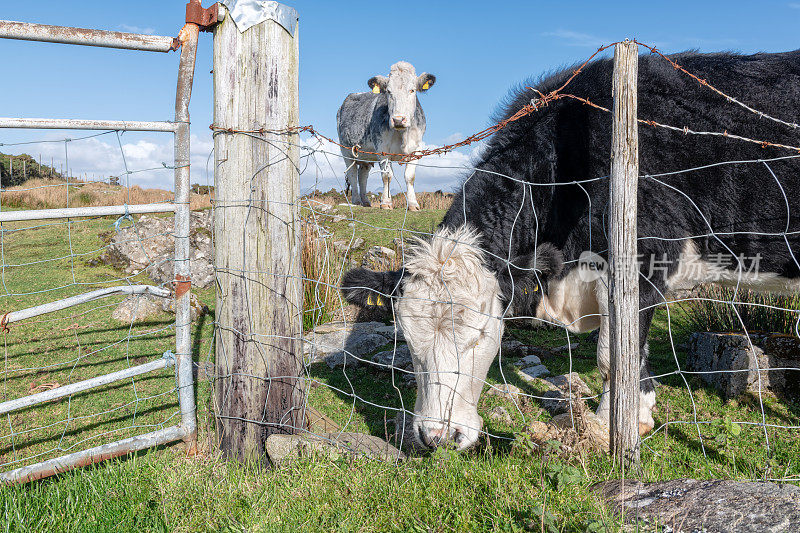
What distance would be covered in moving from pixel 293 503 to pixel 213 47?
2467 mm

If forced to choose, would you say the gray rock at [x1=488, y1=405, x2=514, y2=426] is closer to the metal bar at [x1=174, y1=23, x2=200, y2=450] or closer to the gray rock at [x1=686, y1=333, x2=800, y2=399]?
the gray rock at [x1=686, y1=333, x2=800, y2=399]

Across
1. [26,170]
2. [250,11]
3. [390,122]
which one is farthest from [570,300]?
[26,170]

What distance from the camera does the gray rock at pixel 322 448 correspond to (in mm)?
3057

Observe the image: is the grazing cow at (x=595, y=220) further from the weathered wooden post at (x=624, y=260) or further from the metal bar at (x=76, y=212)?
the metal bar at (x=76, y=212)

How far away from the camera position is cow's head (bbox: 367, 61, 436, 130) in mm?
13109

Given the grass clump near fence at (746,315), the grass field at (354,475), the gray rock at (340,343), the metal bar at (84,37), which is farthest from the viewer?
the grass clump near fence at (746,315)

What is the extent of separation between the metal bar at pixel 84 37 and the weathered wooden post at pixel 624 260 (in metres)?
2.35

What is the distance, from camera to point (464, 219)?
13.0 feet

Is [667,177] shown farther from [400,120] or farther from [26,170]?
[26,170]

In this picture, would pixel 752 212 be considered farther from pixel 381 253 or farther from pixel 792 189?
pixel 381 253

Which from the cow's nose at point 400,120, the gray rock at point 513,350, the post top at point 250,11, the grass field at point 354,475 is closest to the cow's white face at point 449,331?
the grass field at point 354,475

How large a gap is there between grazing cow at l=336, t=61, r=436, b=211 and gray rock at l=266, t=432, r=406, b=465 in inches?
362

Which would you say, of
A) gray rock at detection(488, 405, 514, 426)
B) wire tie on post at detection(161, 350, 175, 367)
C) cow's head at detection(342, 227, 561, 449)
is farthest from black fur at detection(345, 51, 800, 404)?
wire tie on post at detection(161, 350, 175, 367)

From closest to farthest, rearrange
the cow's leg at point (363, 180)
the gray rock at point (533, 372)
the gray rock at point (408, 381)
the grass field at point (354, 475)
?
the grass field at point (354, 475), the gray rock at point (408, 381), the gray rock at point (533, 372), the cow's leg at point (363, 180)
